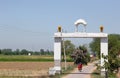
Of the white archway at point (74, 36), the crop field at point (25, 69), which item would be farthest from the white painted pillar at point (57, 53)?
the crop field at point (25, 69)

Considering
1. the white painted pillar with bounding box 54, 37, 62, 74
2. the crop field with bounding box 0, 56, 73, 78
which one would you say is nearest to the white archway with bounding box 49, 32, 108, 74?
the white painted pillar with bounding box 54, 37, 62, 74

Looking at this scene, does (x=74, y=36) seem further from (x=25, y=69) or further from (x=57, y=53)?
(x=25, y=69)

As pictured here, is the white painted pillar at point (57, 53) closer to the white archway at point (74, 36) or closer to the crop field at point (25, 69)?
the white archway at point (74, 36)

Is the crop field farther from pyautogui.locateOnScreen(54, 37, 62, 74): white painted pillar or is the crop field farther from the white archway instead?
the white archway

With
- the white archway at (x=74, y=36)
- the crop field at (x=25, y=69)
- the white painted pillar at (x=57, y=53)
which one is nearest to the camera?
the white archway at (x=74, y=36)

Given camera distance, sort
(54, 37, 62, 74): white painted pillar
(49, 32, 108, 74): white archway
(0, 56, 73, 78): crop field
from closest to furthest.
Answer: (49, 32, 108, 74): white archway → (54, 37, 62, 74): white painted pillar → (0, 56, 73, 78): crop field

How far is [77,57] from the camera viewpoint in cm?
7119

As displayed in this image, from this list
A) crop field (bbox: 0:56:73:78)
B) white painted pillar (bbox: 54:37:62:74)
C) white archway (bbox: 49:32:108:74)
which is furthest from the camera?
crop field (bbox: 0:56:73:78)

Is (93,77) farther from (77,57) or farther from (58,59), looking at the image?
(77,57)

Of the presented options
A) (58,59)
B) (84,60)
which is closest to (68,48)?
(84,60)

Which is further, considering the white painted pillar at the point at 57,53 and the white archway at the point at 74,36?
the white painted pillar at the point at 57,53

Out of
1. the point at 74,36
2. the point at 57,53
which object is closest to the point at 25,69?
the point at 57,53

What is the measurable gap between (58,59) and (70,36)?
2.79 meters

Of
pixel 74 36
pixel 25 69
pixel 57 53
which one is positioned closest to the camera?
pixel 74 36
